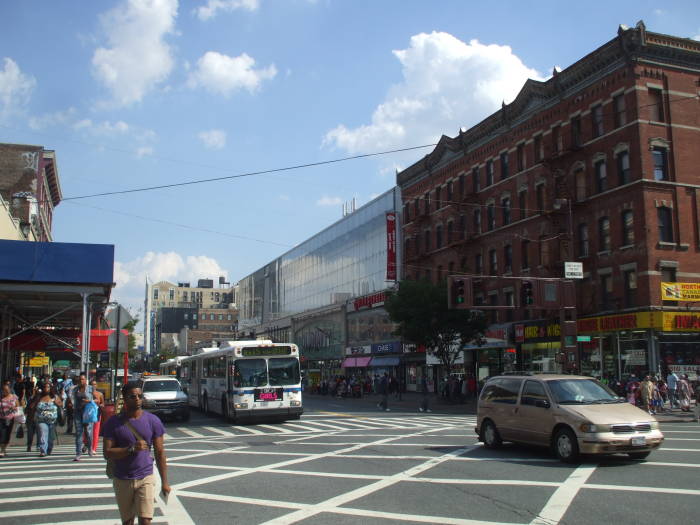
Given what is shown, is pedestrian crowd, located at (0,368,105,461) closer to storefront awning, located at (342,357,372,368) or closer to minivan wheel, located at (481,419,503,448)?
minivan wheel, located at (481,419,503,448)

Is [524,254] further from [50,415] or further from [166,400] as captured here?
[50,415]

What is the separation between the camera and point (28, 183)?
54.4 meters

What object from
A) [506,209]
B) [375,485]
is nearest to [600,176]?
[506,209]

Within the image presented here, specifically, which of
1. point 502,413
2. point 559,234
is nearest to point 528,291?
point 559,234

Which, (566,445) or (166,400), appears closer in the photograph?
(566,445)

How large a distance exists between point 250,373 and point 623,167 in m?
22.2

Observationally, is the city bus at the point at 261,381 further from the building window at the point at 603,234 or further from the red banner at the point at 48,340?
the building window at the point at 603,234

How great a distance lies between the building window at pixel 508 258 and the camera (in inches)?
1729

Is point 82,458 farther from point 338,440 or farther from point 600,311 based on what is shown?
point 600,311

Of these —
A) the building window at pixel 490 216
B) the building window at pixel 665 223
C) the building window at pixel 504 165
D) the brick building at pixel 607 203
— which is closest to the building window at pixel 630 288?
the brick building at pixel 607 203

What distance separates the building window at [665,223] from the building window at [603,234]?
8.57 feet

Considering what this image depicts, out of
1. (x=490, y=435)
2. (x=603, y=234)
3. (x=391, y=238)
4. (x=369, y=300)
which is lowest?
(x=490, y=435)

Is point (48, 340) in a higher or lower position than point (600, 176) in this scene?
lower

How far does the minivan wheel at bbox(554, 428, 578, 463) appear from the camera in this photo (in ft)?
43.1
